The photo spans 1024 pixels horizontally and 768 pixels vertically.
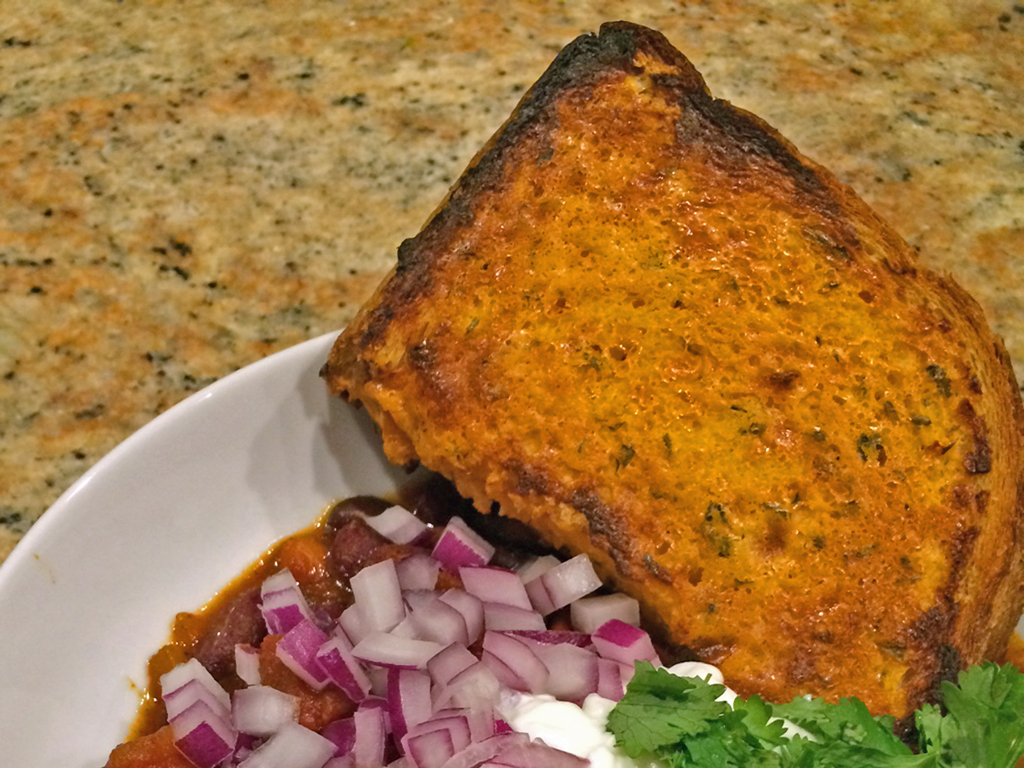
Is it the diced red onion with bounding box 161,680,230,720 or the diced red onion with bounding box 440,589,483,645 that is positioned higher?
the diced red onion with bounding box 440,589,483,645

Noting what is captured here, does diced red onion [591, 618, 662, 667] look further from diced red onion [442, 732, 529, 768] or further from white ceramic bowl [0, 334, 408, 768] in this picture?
white ceramic bowl [0, 334, 408, 768]

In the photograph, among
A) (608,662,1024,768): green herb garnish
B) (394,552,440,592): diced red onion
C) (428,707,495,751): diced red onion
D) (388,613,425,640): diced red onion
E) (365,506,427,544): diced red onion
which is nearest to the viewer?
(608,662,1024,768): green herb garnish

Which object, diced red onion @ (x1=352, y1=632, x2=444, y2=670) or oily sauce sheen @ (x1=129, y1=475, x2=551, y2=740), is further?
oily sauce sheen @ (x1=129, y1=475, x2=551, y2=740)

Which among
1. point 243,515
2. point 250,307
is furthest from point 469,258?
point 250,307

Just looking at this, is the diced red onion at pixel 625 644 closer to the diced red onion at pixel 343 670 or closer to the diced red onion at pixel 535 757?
the diced red onion at pixel 535 757

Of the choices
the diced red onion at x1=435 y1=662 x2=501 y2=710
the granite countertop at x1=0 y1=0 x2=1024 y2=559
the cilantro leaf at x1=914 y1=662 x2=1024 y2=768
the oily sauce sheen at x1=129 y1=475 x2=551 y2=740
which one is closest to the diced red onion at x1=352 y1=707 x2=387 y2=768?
the diced red onion at x1=435 y1=662 x2=501 y2=710

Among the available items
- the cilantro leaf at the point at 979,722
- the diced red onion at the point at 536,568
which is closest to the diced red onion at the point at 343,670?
the diced red onion at the point at 536,568
